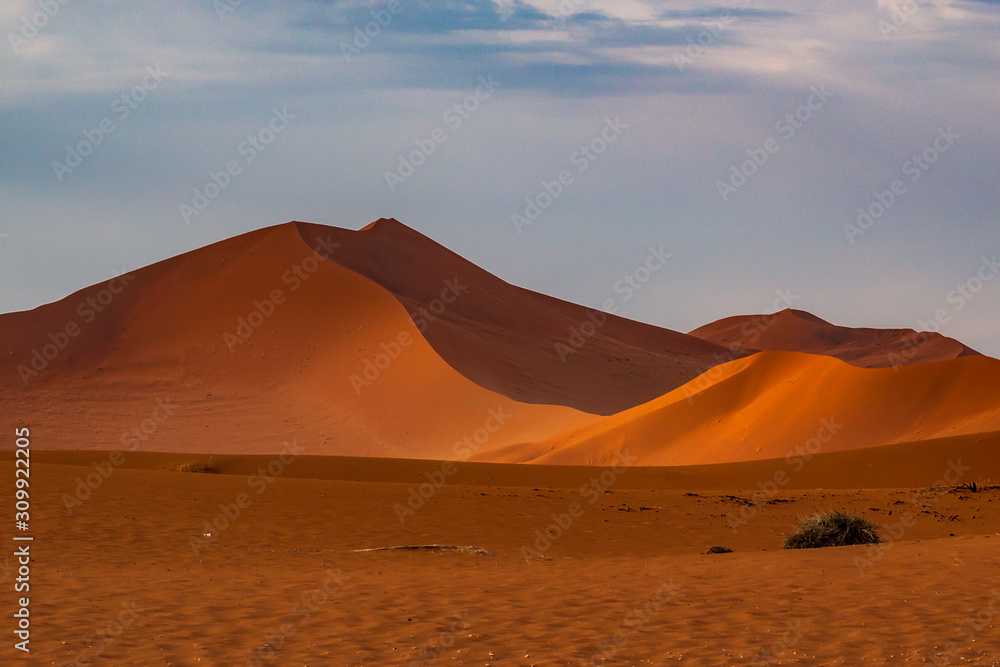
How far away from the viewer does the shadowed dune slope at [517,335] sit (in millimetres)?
52406

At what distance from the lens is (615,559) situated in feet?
40.2

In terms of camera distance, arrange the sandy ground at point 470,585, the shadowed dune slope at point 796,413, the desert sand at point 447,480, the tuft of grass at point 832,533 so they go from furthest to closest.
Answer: the shadowed dune slope at point 796,413 → the tuft of grass at point 832,533 → the desert sand at point 447,480 → the sandy ground at point 470,585

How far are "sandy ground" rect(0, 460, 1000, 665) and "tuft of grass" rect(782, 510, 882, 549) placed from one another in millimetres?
1504

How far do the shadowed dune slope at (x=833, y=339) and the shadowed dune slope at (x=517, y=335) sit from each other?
4203 centimetres

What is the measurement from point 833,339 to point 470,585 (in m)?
120

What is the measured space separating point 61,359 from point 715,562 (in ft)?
166

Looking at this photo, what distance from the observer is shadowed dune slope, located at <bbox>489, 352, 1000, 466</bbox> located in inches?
1184

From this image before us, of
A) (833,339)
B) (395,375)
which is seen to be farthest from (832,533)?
(833,339)

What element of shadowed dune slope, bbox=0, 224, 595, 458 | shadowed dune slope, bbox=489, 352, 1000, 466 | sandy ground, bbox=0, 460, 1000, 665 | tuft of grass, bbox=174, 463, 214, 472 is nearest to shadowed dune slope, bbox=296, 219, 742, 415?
shadowed dune slope, bbox=0, 224, 595, 458

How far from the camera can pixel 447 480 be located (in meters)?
23.3

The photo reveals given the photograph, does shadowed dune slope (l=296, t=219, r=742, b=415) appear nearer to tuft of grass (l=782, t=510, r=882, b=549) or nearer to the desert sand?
the desert sand

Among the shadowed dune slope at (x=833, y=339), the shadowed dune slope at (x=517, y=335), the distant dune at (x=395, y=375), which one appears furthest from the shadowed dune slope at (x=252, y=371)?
the shadowed dune slope at (x=833, y=339)

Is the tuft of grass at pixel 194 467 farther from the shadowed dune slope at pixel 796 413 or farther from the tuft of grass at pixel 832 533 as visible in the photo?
the tuft of grass at pixel 832 533

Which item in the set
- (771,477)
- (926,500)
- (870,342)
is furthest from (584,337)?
(870,342)
